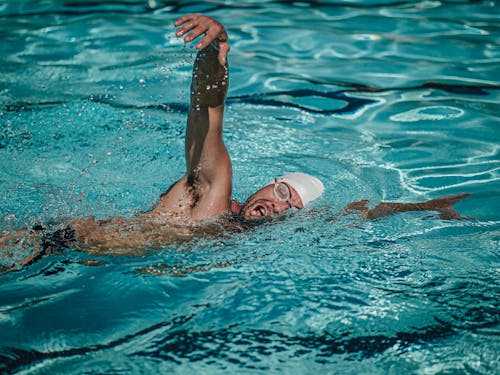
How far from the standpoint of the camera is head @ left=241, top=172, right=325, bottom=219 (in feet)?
15.2

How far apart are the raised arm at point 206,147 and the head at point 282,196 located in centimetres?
32

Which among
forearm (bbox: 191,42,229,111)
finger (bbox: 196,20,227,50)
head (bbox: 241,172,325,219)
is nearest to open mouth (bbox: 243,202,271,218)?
head (bbox: 241,172,325,219)

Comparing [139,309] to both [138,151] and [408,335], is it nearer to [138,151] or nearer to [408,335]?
[408,335]

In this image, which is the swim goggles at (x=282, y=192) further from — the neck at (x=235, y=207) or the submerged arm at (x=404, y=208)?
the submerged arm at (x=404, y=208)

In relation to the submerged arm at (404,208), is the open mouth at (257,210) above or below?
above

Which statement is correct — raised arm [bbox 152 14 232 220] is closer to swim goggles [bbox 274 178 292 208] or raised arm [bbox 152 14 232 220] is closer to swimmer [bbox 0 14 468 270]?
swimmer [bbox 0 14 468 270]

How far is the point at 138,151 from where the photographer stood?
612cm

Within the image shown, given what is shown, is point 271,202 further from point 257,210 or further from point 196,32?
point 196,32

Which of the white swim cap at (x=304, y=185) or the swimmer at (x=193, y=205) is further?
the white swim cap at (x=304, y=185)

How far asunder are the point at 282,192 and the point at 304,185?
28 centimetres

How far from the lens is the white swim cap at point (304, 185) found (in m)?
4.94

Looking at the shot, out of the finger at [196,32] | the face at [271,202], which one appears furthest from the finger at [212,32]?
the face at [271,202]

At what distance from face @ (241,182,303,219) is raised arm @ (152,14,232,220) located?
0.96 feet

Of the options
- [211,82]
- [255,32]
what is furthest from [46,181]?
[255,32]
